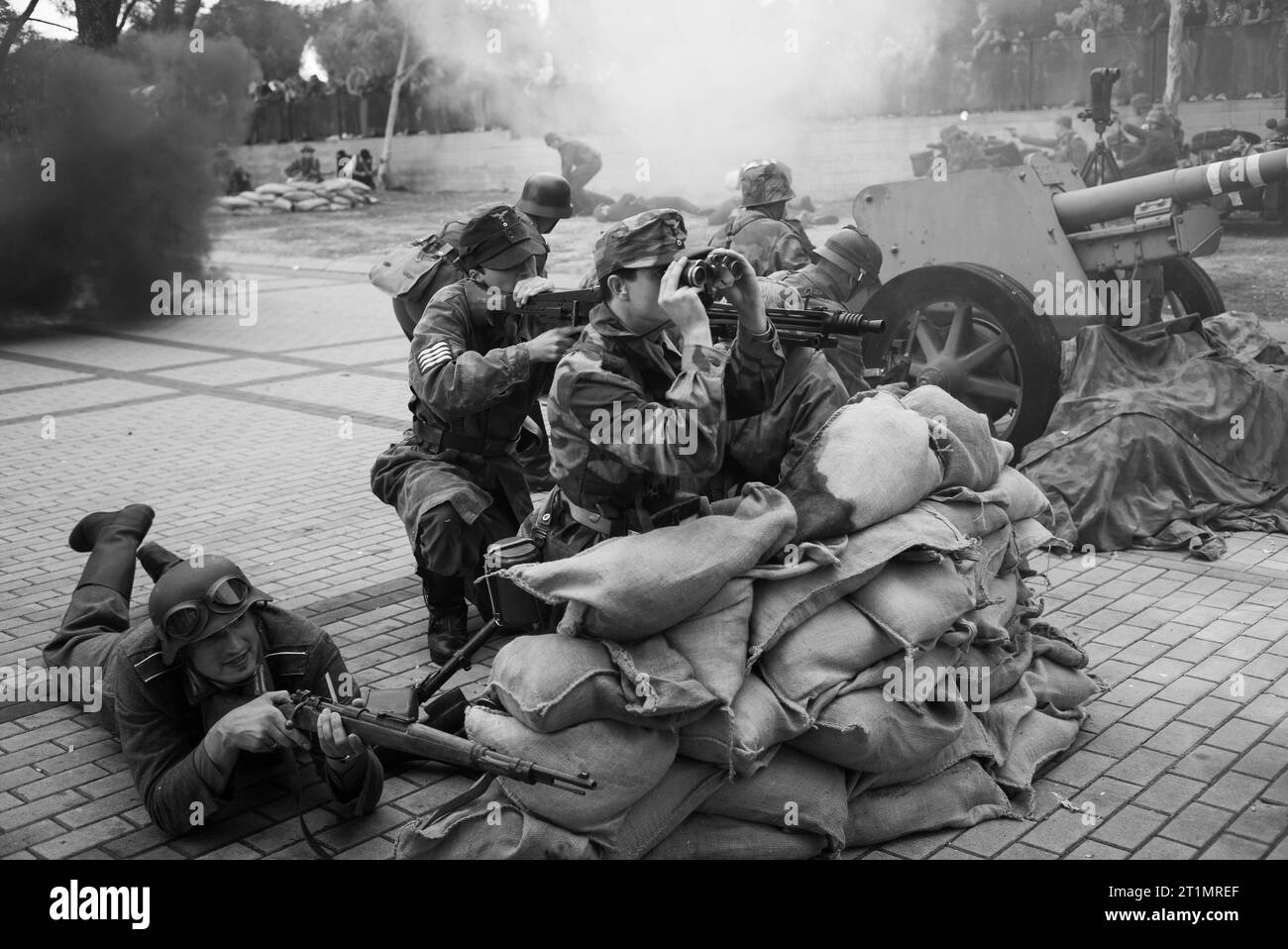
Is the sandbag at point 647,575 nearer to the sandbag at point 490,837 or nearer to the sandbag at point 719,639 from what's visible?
the sandbag at point 719,639

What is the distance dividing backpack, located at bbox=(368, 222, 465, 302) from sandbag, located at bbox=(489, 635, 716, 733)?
2429 millimetres

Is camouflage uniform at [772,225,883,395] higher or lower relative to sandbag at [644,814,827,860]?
higher

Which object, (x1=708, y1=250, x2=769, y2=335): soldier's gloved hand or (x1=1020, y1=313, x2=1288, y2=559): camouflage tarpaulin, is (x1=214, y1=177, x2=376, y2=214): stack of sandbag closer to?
(x1=1020, y1=313, x2=1288, y2=559): camouflage tarpaulin

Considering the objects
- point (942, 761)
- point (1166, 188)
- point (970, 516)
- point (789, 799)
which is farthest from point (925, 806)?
point (1166, 188)

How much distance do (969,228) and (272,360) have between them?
6467 mm

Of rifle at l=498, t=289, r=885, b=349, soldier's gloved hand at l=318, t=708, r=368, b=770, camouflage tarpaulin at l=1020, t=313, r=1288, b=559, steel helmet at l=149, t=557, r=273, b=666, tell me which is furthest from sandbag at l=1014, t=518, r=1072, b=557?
steel helmet at l=149, t=557, r=273, b=666

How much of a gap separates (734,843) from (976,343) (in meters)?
4.28

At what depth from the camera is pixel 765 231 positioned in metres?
6.73

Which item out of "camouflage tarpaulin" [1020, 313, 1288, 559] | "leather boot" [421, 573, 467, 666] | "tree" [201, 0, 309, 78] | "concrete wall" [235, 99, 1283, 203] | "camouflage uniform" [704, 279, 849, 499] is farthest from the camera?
"tree" [201, 0, 309, 78]

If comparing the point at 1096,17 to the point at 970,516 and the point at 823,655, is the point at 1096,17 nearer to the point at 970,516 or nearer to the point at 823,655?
the point at 970,516

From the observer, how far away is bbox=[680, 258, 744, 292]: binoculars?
3221 mm

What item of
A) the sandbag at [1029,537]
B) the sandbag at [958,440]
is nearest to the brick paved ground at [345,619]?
the sandbag at [1029,537]

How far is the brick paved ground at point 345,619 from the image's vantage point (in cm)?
362

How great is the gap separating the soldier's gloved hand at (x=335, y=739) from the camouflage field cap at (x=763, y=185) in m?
4.22
